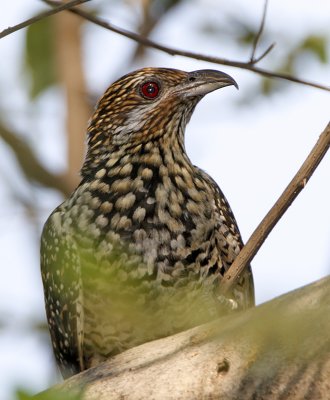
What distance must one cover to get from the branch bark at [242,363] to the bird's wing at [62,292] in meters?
1.12

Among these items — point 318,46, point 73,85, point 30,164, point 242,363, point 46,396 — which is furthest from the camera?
point 73,85

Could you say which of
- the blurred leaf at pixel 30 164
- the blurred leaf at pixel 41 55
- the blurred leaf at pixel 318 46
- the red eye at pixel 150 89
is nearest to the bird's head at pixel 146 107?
the red eye at pixel 150 89

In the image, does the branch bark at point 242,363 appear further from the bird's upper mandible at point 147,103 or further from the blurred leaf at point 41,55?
the blurred leaf at point 41,55

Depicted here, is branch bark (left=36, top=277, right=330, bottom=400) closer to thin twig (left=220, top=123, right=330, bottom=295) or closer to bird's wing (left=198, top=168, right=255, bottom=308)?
thin twig (left=220, top=123, right=330, bottom=295)

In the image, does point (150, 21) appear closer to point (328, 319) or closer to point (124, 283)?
point (124, 283)

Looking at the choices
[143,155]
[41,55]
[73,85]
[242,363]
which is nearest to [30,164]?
[73,85]

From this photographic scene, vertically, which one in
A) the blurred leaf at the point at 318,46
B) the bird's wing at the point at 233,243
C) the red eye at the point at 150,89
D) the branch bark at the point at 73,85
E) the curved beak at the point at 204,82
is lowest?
the bird's wing at the point at 233,243

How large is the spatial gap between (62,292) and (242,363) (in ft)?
5.87

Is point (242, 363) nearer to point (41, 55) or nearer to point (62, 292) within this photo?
point (62, 292)

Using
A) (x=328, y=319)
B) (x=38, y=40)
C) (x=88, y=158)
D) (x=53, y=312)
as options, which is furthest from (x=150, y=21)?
(x=328, y=319)

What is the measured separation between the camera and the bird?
5.64m

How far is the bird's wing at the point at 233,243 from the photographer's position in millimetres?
5949

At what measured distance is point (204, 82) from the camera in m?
6.14

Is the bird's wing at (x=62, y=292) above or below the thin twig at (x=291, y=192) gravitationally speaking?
above
